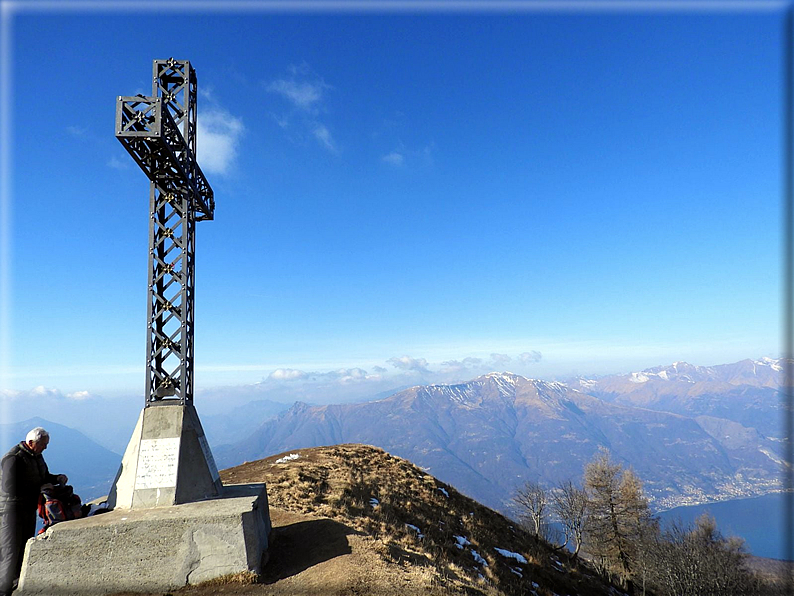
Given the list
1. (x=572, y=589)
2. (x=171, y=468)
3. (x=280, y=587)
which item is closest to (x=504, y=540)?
(x=572, y=589)

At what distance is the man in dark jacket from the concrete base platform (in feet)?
1.24

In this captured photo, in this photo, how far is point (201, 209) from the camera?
12.2 meters

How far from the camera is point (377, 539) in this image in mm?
11695

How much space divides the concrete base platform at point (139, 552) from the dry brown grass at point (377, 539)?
415mm

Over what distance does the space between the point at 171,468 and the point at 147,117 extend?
8254 millimetres

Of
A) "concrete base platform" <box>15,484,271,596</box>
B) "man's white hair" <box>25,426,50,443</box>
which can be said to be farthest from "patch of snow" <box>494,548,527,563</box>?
"man's white hair" <box>25,426,50,443</box>

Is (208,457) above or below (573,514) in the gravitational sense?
above

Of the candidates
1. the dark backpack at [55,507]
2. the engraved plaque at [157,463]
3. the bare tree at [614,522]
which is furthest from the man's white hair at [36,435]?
the bare tree at [614,522]

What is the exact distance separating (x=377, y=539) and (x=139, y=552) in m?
5.80

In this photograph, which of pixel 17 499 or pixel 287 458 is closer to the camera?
pixel 17 499

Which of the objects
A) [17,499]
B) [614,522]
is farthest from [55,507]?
[614,522]

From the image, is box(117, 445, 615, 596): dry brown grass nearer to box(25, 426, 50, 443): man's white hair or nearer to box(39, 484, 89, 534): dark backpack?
box(39, 484, 89, 534): dark backpack

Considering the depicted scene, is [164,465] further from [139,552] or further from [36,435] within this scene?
[36,435]

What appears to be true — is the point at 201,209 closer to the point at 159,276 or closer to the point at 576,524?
the point at 159,276
